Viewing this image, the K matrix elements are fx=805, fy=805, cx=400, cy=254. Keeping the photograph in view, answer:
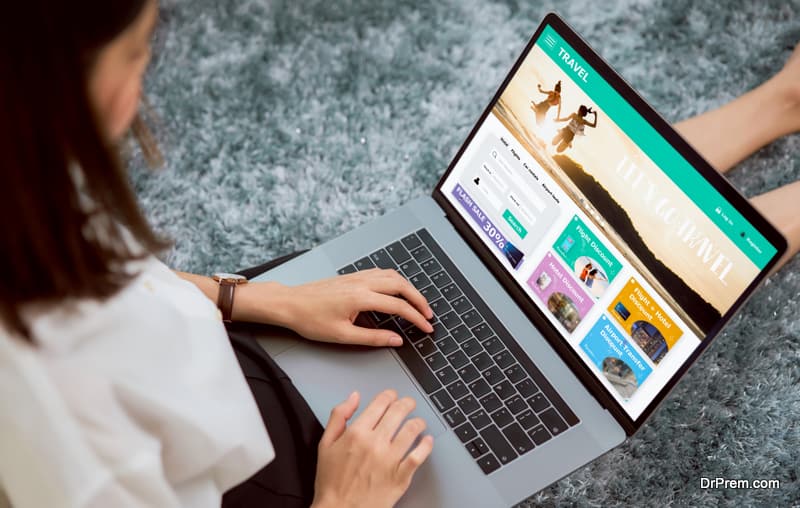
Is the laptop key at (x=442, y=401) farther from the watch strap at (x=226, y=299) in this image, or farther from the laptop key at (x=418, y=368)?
the watch strap at (x=226, y=299)

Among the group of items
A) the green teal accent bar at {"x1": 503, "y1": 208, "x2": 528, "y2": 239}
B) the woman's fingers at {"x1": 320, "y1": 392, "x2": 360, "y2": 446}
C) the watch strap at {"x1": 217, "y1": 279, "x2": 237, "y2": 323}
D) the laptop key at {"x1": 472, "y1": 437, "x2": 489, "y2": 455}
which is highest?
the green teal accent bar at {"x1": 503, "y1": 208, "x2": 528, "y2": 239}

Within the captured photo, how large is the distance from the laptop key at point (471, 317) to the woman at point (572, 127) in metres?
0.23

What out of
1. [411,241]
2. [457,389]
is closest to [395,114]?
[411,241]

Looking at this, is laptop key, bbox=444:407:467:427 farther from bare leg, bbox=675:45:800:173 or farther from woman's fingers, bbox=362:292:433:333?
bare leg, bbox=675:45:800:173

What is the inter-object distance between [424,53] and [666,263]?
2.99 feet

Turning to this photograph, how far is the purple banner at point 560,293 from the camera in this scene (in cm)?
95

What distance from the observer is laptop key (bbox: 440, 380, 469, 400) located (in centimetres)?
97

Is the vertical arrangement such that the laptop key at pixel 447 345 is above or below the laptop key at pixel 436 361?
above

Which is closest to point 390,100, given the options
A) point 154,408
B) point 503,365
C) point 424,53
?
point 424,53

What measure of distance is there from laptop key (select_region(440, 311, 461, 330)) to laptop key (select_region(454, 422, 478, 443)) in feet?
0.43

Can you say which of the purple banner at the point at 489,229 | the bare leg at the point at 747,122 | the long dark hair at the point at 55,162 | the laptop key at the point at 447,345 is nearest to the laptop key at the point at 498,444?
the laptop key at the point at 447,345

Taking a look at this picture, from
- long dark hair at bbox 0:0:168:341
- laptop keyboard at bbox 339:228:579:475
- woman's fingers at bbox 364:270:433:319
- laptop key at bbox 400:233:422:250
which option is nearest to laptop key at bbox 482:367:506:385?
laptop keyboard at bbox 339:228:579:475

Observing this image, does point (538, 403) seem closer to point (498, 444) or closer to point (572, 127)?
point (498, 444)

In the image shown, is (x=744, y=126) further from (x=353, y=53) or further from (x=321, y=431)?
(x=321, y=431)
